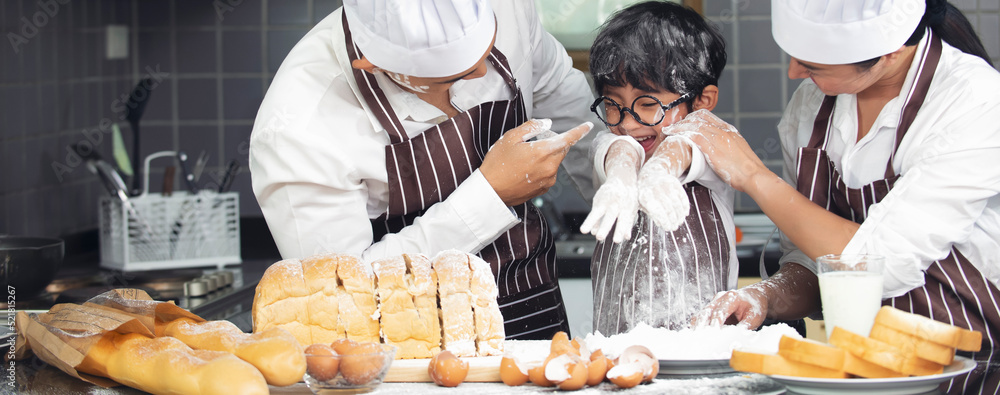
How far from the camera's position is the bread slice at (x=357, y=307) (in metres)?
1.27

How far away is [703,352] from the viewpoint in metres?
1.22

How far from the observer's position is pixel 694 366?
3.84 ft

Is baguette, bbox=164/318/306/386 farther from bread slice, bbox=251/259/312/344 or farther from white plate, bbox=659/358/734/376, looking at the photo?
white plate, bbox=659/358/734/376

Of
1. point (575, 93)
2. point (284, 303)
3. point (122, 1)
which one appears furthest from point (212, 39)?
point (284, 303)

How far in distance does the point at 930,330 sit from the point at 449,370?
582 millimetres

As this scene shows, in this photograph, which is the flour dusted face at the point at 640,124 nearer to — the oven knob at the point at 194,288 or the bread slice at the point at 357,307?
the bread slice at the point at 357,307

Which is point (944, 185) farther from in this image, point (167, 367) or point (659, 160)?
point (167, 367)

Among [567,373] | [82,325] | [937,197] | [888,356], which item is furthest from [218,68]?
[888,356]

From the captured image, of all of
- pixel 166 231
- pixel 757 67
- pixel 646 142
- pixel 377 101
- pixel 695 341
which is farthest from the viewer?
pixel 757 67

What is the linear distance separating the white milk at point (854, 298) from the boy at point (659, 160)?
39 cm

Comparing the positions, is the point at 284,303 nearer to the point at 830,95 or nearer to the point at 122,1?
the point at 830,95

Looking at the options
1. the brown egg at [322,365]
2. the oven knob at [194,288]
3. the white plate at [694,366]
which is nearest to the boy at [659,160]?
the white plate at [694,366]

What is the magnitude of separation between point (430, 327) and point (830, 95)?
0.81 metres

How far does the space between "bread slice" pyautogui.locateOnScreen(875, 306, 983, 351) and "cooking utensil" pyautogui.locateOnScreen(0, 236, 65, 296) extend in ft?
5.07
